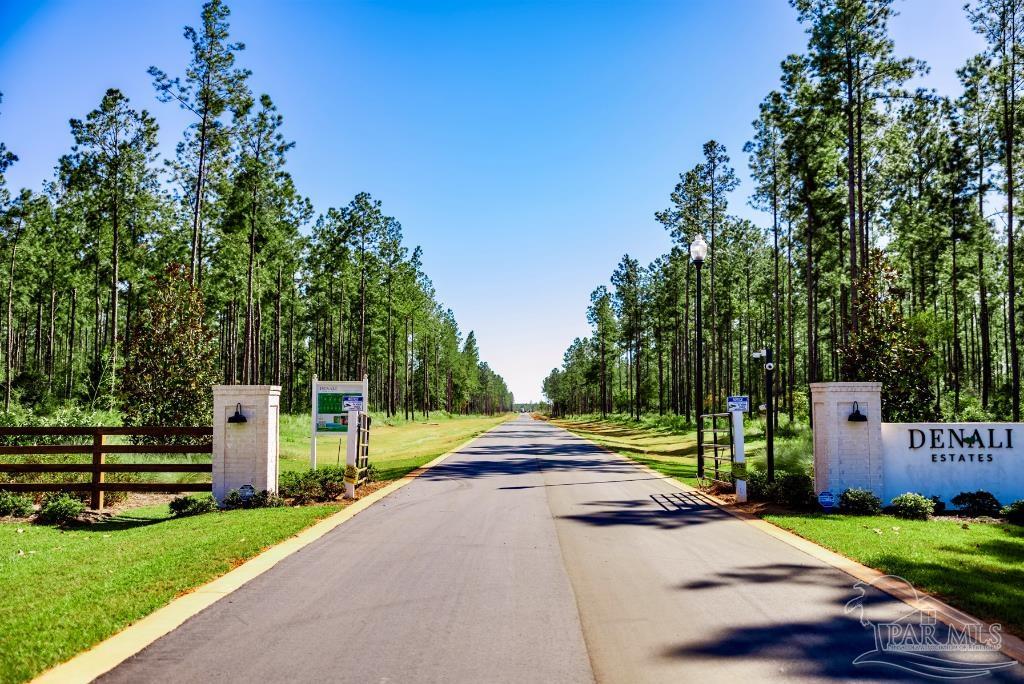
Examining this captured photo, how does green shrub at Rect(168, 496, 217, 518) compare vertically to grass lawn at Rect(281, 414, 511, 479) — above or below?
above

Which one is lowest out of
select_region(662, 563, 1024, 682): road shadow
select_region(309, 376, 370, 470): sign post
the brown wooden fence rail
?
select_region(662, 563, 1024, 682): road shadow

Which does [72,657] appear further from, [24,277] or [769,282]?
[769,282]

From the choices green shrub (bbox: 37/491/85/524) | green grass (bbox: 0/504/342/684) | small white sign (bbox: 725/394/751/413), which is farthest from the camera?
small white sign (bbox: 725/394/751/413)

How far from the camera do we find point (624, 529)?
31.7ft

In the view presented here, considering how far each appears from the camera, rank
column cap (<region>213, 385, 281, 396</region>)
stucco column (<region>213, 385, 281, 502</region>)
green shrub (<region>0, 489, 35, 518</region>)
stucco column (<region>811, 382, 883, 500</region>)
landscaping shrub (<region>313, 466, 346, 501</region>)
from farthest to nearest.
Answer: landscaping shrub (<region>313, 466, 346, 501</region>) < column cap (<region>213, 385, 281, 396</region>) < stucco column (<region>213, 385, 281, 502</region>) < stucco column (<region>811, 382, 883, 500</region>) < green shrub (<region>0, 489, 35, 518</region>)

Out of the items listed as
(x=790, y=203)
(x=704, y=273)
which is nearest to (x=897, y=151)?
(x=790, y=203)

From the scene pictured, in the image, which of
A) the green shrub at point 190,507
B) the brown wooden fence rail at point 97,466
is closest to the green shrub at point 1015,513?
the green shrub at point 190,507

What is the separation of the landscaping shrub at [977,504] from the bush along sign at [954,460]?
319mm

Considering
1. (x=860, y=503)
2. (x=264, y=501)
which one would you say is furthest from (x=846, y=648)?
(x=264, y=501)

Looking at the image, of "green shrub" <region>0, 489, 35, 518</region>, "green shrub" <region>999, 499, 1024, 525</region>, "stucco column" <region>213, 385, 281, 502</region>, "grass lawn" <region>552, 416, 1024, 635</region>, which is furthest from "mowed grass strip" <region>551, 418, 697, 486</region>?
"green shrub" <region>0, 489, 35, 518</region>

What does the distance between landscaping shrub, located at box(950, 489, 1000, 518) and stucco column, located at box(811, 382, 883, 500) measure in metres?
1.29

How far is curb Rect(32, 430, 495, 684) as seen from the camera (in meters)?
4.27

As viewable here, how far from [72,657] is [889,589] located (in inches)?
289

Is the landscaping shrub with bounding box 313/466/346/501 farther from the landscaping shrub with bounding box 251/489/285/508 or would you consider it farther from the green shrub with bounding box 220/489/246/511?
the green shrub with bounding box 220/489/246/511
